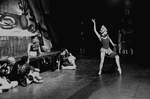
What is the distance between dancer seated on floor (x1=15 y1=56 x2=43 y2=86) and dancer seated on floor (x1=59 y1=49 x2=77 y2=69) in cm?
277

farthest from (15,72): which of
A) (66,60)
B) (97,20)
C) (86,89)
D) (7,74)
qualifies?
(97,20)

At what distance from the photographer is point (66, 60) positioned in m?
9.57

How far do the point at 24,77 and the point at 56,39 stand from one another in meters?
6.17

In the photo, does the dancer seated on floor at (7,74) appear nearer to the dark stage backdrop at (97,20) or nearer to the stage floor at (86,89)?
the stage floor at (86,89)

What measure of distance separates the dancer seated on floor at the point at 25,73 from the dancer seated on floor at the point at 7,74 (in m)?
0.20

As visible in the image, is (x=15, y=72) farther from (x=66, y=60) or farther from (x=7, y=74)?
(x=66, y=60)

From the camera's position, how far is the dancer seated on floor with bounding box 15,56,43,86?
597 centimetres

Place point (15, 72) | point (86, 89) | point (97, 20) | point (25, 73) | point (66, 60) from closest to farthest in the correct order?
point (86, 89)
point (15, 72)
point (25, 73)
point (66, 60)
point (97, 20)

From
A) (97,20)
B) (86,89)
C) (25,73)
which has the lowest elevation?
(86,89)

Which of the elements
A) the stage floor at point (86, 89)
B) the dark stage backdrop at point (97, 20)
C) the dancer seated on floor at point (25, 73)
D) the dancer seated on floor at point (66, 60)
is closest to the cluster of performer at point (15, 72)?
the dancer seated on floor at point (25, 73)

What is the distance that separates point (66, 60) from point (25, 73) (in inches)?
145

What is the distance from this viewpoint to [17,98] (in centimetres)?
485

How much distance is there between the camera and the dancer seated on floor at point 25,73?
5.97 m

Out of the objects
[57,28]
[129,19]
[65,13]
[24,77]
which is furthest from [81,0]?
[24,77]
